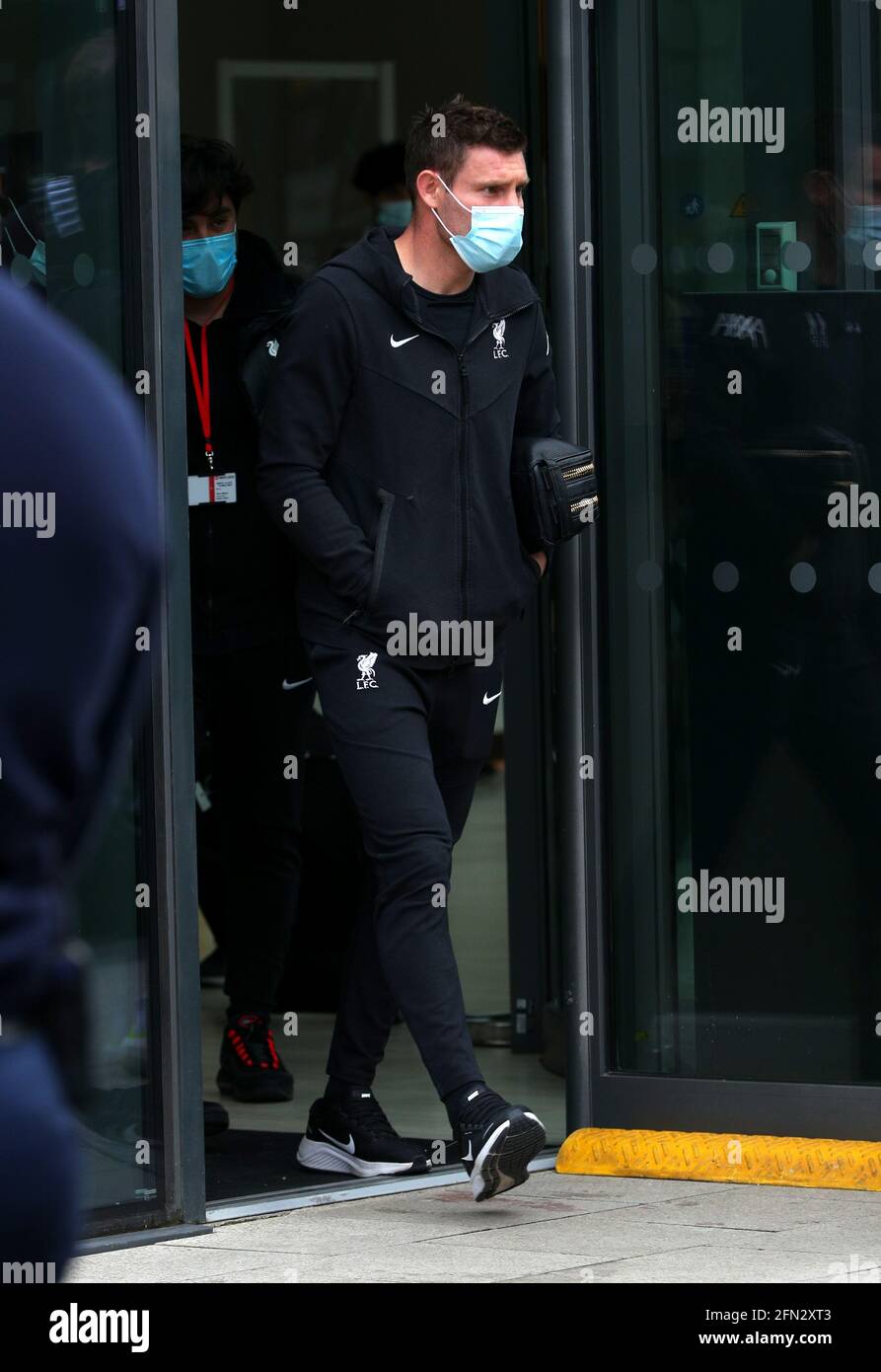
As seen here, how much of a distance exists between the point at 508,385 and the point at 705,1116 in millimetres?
1511

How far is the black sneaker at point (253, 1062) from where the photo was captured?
5570 mm

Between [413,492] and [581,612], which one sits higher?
[413,492]

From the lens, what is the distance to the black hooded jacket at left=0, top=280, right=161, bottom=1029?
1.13 m

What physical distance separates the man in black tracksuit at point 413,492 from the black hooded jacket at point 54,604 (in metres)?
3.16

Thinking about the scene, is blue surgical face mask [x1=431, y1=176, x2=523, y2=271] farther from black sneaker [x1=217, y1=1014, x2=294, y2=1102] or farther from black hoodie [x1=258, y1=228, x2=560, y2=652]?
black sneaker [x1=217, y1=1014, x2=294, y2=1102]

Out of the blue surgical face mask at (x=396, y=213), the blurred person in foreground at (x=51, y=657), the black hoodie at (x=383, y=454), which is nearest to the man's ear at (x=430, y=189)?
the black hoodie at (x=383, y=454)

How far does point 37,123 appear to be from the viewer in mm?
4094

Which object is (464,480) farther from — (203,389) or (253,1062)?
(253,1062)

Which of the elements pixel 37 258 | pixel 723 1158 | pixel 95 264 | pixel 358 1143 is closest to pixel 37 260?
pixel 37 258

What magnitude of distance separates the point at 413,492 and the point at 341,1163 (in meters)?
1.34

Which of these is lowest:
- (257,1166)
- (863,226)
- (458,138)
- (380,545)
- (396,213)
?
(257,1166)

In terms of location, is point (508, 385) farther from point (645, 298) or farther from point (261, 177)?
point (261, 177)

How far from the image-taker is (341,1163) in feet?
15.6
